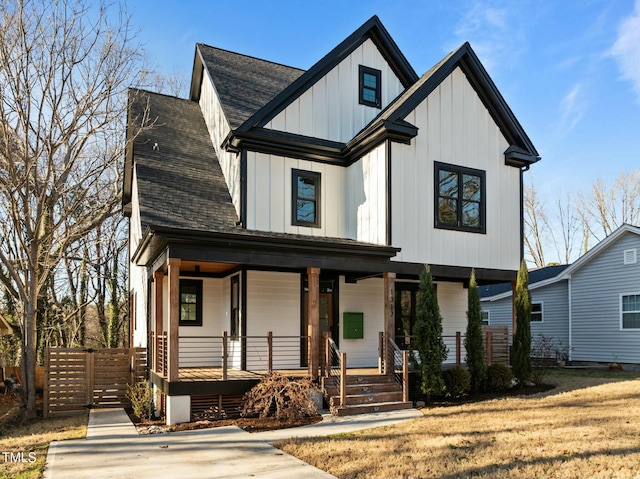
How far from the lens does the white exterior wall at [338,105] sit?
13.7 meters

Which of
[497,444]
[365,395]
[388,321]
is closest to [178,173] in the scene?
[388,321]

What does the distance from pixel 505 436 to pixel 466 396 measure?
4336mm

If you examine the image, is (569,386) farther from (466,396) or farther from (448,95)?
(448,95)

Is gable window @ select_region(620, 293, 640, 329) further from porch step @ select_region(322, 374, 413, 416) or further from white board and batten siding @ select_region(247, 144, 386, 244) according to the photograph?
porch step @ select_region(322, 374, 413, 416)

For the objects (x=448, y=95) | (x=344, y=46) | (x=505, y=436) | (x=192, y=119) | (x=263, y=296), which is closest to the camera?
(x=505, y=436)

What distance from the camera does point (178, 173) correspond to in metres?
13.9

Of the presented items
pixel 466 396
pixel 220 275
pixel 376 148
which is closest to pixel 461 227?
pixel 376 148

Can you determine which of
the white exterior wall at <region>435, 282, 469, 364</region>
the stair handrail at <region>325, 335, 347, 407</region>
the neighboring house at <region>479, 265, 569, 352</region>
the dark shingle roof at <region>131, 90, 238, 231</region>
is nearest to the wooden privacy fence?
the dark shingle roof at <region>131, 90, 238, 231</region>

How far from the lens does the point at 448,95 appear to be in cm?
1362

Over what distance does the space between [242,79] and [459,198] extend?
7.46 meters

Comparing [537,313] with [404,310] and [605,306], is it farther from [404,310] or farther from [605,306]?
[404,310]

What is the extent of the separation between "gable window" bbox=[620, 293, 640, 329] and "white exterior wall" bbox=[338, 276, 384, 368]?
389 inches

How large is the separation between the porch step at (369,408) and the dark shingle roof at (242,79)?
7.22 meters

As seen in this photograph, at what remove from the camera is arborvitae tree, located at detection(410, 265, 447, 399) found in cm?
1129
